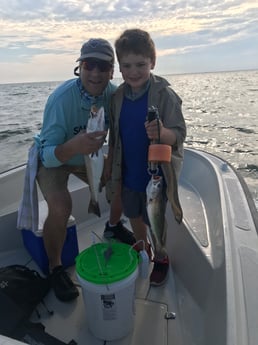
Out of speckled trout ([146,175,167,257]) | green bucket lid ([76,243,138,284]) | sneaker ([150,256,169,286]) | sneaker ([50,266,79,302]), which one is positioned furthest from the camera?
sneaker ([150,256,169,286])

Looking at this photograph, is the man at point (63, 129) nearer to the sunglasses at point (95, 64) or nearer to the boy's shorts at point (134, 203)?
the sunglasses at point (95, 64)

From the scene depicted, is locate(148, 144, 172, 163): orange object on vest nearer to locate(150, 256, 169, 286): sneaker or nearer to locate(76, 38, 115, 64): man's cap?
locate(76, 38, 115, 64): man's cap

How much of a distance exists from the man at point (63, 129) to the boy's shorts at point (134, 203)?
475 mm

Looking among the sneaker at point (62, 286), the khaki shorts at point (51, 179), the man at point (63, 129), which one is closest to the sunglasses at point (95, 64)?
the man at point (63, 129)

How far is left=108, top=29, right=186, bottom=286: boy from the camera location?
240 centimetres

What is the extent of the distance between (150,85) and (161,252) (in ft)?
4.23

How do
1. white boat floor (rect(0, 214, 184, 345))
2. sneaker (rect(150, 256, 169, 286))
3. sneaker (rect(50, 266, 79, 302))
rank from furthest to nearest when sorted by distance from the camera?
sneaker (rect(150, 256, 169, 286)), sneaker (rect(50, 266, 79, 302)), white boat floor (rect(0, 214, 184, 345))

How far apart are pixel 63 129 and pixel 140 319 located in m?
1.57

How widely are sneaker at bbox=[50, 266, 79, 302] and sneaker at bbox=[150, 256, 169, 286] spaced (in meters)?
0.64

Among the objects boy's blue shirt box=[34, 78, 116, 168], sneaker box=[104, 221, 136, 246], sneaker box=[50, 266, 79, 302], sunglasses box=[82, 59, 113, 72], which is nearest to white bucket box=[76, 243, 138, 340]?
sneaker box=[50, 266, 79, 302]

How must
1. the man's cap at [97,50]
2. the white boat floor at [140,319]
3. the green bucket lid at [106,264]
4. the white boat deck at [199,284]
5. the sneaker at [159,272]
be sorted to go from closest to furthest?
the white boat deck at [199,284] → the green bucket lid at [106,264] → the white boat floor at [140,319] → the man's cap at [97,50] → the sneaker at [159,272]

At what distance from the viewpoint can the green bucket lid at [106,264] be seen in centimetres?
208

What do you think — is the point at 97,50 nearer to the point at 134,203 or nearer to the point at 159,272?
the point at 134,203

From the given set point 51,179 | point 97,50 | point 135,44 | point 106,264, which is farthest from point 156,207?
point 97,50
